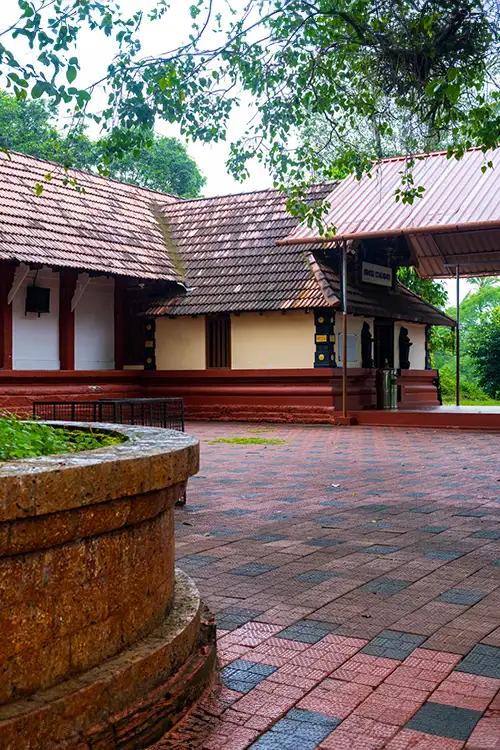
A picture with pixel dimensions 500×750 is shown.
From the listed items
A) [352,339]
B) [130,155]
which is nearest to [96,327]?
[352,339]

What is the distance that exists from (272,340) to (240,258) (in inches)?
97.8

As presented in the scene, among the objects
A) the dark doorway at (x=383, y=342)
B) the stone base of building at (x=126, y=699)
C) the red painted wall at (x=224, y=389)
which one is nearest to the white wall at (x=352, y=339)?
the red painted wall at (x=224, y=389)

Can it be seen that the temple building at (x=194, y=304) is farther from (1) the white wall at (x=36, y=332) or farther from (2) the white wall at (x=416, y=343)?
(2) the white wall at (x=416, y=343)

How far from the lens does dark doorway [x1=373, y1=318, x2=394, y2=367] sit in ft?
66.8

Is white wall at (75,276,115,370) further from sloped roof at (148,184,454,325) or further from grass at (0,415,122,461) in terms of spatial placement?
grass at (0,415,122,461)

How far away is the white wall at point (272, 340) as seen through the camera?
18062 millimetres

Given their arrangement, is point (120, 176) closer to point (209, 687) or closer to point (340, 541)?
point (340, 541)

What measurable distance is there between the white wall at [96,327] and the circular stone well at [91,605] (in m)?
15.7

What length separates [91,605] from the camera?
8.59 feet

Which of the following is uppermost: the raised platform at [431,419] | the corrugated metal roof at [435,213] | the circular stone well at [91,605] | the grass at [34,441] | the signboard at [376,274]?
the corrugated metal roof at [435,213]

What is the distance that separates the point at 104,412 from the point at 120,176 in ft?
85.9

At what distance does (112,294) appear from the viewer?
1942 cm

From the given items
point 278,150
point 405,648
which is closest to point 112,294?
point 278,150

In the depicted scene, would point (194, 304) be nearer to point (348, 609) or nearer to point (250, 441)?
point (250, 441)
